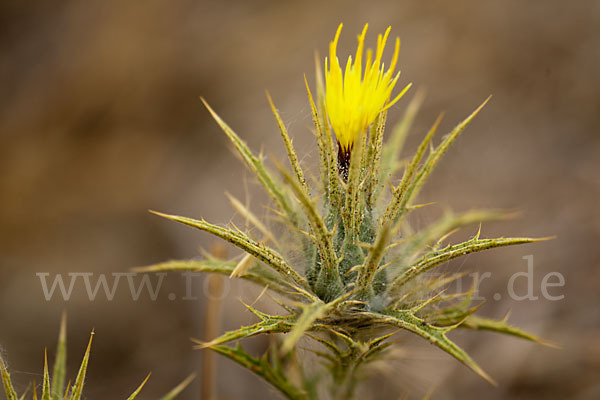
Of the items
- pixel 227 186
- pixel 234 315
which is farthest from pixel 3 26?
pixel 234 315

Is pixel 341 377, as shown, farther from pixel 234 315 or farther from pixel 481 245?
pixel 234 315

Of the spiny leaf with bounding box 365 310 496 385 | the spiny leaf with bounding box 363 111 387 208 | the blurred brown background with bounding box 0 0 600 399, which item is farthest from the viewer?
the blurred brown background with bounding box 0 0 600 399

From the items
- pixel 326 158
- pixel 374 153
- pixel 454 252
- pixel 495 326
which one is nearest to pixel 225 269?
pixel 326 158

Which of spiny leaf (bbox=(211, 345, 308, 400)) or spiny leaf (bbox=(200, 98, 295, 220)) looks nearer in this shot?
spiny leaf (bbox=(200, 98, 295, 220))

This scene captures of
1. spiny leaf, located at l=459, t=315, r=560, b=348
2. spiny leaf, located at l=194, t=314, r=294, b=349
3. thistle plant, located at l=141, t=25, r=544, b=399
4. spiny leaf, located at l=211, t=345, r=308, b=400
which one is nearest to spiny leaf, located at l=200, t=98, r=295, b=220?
thistle plant, located at l=141, t=25, r=544, b=399

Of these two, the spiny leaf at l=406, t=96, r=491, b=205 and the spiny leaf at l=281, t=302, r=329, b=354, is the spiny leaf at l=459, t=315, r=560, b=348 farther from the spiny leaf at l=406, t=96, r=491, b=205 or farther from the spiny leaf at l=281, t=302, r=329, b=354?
the spiny leaf at l=281, t=302, r=329, b=354

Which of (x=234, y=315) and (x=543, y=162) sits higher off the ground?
(x=543, y=162)

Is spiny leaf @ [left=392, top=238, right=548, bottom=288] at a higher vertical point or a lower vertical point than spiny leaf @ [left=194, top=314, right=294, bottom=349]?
higher
